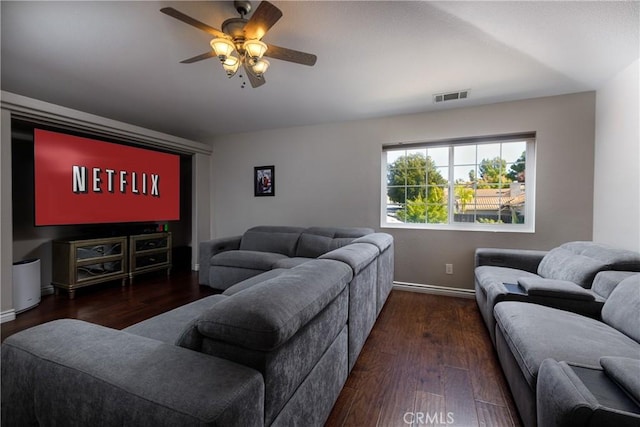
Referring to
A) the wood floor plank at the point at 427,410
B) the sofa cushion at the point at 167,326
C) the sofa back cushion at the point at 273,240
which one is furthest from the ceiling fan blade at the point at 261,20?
the sofa back cushion at the point at 273,240

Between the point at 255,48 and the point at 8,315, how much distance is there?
3342mm

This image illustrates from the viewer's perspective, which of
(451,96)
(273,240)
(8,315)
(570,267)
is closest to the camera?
(570,267)

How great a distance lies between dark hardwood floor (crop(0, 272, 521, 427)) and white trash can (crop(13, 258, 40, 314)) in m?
0.11

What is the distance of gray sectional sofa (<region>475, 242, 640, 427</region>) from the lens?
87cm

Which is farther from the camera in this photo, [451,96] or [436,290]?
[436,290]

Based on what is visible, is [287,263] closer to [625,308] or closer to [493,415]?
[493,415]

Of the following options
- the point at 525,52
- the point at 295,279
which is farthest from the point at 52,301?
the point at 525,52

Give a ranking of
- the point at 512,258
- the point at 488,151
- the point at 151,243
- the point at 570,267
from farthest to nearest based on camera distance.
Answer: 1. the point at 151,243
2. the point at 488,151
3. the point at 512,258
4. the point at 570,267

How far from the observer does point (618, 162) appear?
2.42m

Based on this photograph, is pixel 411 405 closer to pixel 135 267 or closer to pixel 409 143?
pixel 409 143

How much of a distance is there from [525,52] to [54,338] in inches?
129

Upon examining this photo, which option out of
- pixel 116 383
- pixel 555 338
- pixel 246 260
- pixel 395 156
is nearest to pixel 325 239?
pixel 246 260

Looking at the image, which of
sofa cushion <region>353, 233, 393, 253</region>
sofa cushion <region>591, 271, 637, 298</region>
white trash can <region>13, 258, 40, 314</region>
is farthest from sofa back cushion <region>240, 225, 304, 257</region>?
sofa cushion <region>591, 271, 637, 298</region>

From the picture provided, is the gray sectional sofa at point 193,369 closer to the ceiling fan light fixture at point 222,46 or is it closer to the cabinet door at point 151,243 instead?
the ceiling fan light fixture at point 222,46
